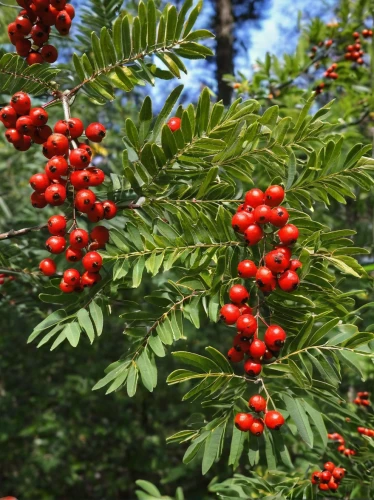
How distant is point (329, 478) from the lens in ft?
5.20

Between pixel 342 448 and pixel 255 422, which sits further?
pixel 342 448

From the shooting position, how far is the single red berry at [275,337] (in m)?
1.07

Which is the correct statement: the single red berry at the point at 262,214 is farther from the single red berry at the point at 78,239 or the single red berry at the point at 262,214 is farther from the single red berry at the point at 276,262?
the single red berry at the point at 78,239

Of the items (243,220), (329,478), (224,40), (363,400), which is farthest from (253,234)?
(224,40)

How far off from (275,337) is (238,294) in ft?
0.44

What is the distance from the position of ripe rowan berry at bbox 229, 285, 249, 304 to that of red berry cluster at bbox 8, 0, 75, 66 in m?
0.85

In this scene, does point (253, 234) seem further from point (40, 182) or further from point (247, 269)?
point (40, 182)

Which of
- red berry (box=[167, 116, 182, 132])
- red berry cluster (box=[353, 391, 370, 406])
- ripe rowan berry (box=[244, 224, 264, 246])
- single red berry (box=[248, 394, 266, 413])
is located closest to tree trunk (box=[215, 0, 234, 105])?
red berry cluster (box=[353, 391, 370, 406])

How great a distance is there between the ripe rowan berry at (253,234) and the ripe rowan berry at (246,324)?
175 millimetres

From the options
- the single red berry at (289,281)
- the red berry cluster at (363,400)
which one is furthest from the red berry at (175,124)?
the red berry cluster at (363,400)

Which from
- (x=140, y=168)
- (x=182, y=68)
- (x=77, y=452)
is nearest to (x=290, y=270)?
(x=140, y=168)

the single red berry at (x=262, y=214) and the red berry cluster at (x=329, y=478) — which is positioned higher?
the single red berry at (x=262, y=214)

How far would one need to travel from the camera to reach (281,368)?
1045mm

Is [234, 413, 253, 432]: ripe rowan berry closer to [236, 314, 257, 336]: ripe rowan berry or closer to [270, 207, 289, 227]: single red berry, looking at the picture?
[236, 314, 257, 336]: ripe rowan berry
